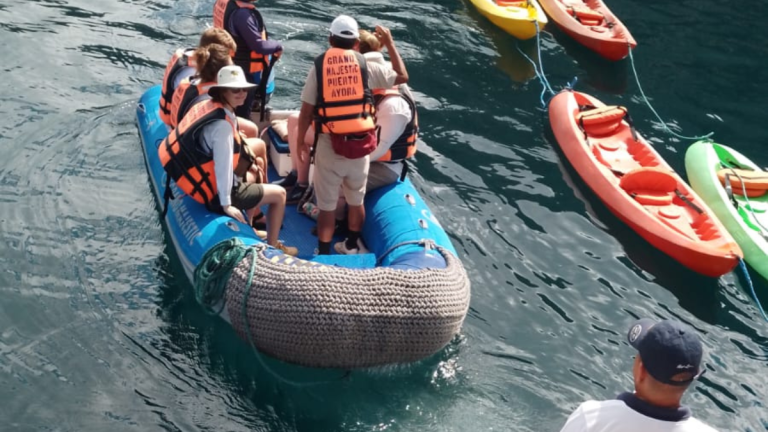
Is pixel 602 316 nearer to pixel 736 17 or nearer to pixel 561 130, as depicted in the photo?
pixel 561 130

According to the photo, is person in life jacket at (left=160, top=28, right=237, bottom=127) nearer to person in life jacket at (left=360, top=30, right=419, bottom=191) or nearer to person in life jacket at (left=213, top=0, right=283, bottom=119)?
person in life jacket at (left=213, top=0, right=283, bottom=119)

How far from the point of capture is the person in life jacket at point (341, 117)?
5.35 metres

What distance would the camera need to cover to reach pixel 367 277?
4.95m

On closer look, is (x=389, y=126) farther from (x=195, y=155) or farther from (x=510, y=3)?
(x=510, y=3)

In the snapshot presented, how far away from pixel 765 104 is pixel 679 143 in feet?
6.73

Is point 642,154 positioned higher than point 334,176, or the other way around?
point 334,176

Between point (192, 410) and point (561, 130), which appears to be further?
point (561, 130)

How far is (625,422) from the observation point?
2.74 meters

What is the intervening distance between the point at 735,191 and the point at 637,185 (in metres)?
1.01

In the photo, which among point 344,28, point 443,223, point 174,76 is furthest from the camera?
point 443,223

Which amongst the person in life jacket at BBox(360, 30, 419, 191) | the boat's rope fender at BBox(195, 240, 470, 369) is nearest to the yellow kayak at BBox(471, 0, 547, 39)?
the person in life jacket at BBox(360, 30, 419, 191)

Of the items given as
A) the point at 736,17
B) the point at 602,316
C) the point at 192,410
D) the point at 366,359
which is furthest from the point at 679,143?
the point at 192,410

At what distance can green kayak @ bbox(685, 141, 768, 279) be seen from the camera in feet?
23.2

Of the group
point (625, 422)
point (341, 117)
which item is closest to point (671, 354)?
point (625, 422)
